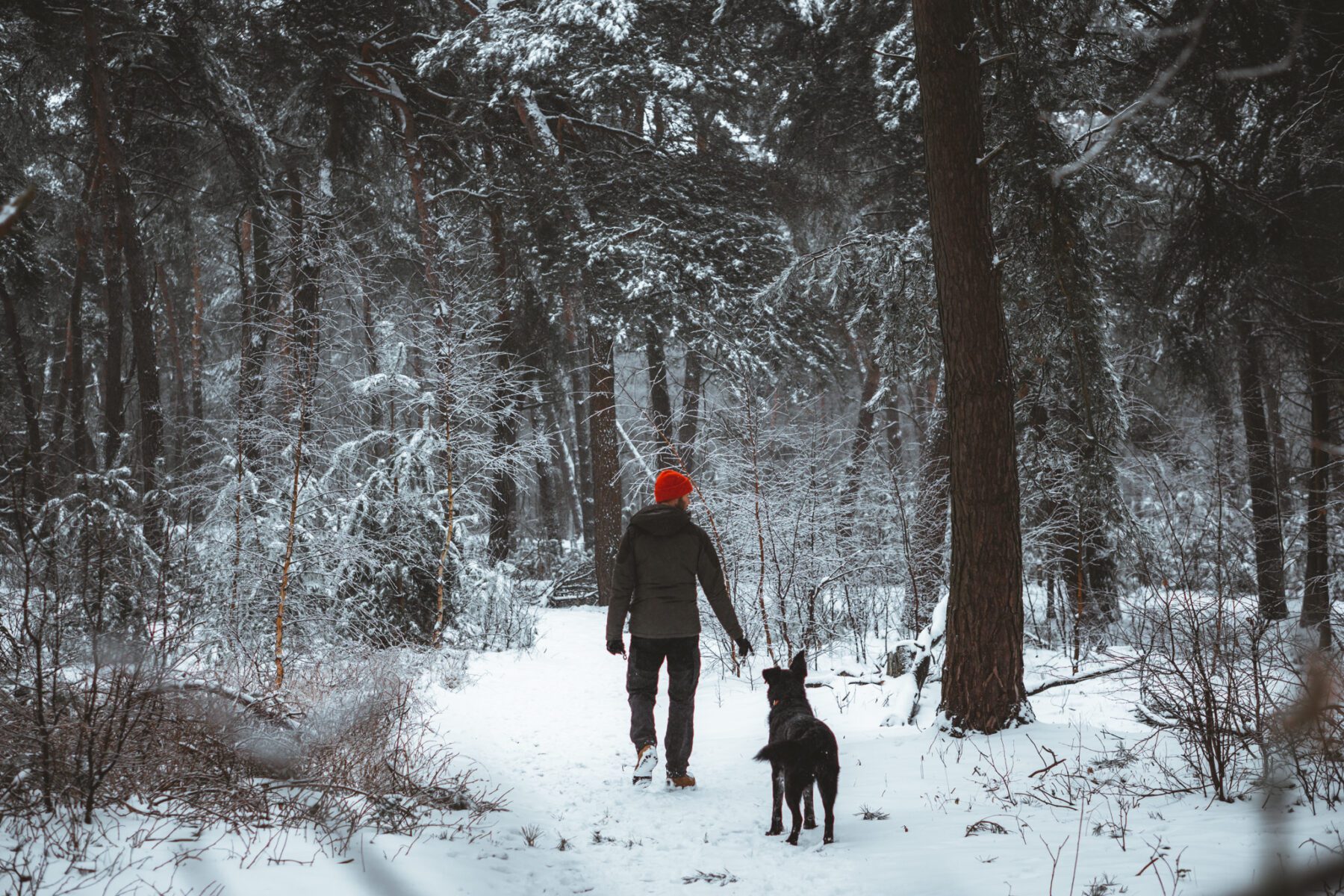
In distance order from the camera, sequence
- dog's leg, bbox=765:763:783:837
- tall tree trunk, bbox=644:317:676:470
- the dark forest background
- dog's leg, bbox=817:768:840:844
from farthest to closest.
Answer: tall tree trunk, bbox=644:317:676:470 → the dark forest background → dog's leg, bbox=765:763:783:837 → dog's leg, bbox=817:768:840:844

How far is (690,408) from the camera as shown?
15422mm

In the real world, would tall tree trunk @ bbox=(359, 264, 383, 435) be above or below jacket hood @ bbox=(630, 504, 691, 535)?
above

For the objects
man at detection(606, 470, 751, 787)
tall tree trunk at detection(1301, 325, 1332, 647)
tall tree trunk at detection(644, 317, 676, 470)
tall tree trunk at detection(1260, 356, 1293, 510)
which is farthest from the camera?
tall tree trunk at detection(644, 317, 676, 470)

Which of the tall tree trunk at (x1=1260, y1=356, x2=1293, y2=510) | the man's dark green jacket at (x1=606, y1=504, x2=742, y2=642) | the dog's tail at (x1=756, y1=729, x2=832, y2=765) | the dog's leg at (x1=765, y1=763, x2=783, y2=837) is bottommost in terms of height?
the dog's leg at (x1=765, y1=763, x2=783, y2=837)

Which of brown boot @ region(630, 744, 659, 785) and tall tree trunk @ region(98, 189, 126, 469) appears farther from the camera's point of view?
tall tree trunk @ region(98, 189, 126, 469)

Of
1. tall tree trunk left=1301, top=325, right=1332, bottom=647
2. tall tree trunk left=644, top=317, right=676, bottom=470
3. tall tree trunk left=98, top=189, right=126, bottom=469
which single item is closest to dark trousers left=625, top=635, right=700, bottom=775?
tall tree trunk left=644, top=317, right=676, bottom=470

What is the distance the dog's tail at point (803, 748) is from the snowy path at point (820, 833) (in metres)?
0.45

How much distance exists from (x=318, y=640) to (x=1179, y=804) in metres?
7.40

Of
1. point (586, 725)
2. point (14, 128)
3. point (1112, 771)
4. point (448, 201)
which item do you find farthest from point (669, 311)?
point (14, 128)

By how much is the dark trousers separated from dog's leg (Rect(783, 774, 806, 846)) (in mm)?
1283

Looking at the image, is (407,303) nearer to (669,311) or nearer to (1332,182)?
(669,311)

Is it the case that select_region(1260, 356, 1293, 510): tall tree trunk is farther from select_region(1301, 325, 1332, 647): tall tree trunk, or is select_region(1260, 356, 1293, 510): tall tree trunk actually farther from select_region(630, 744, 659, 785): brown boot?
select_region(630, 744, 659, 785): brown boot

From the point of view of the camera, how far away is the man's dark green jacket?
18.3ft

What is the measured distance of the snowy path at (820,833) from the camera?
3332mm
